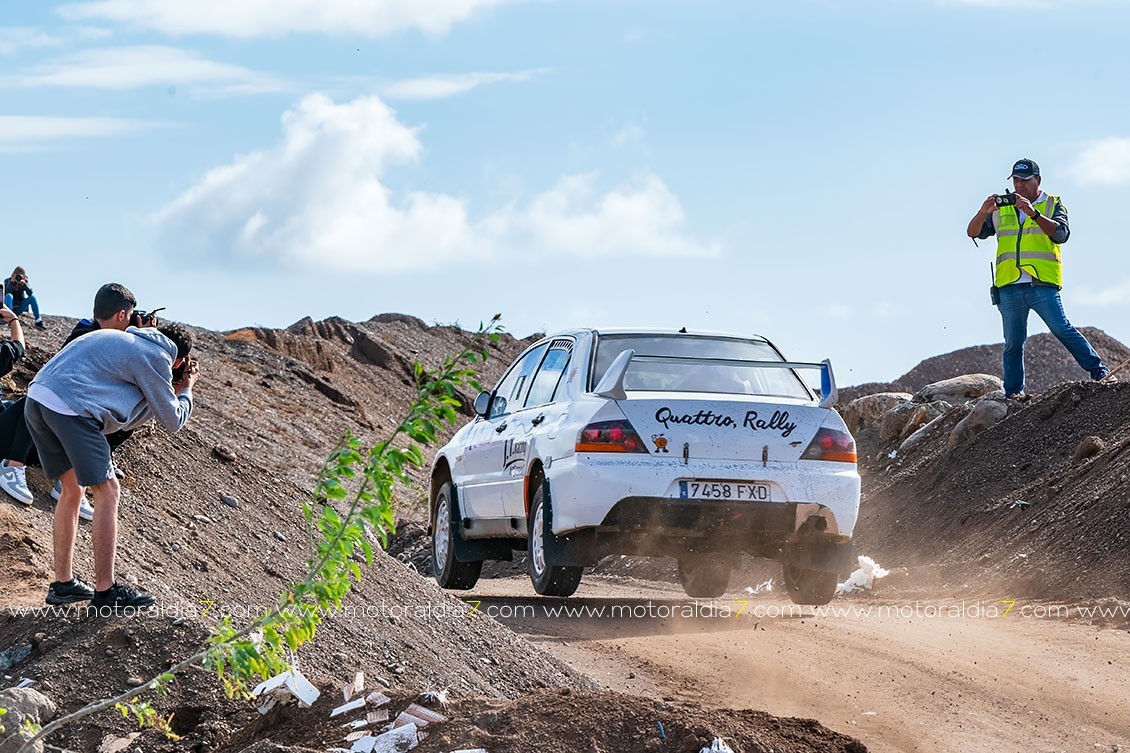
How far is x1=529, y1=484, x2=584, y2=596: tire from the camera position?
10336mm

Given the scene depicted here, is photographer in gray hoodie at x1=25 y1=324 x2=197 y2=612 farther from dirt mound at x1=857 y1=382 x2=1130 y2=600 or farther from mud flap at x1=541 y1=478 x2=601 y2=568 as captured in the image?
dirt mound at x1=857 y1=382 x2=1130 y2=600

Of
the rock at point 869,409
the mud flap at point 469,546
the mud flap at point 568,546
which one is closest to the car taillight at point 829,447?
the mud flap at point 568,546

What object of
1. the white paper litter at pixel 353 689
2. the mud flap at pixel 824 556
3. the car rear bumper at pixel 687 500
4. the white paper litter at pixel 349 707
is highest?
the car rear bumper at pixel 687 500

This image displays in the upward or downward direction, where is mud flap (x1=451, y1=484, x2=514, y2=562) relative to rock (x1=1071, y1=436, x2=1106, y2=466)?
downward

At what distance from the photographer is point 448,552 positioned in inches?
497

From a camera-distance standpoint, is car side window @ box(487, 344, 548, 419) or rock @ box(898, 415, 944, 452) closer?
car side window @ box(487, 344, 548, 419)

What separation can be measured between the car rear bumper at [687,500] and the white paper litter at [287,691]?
3.48 m

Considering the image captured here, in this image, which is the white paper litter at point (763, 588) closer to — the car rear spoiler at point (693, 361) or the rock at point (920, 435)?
the car rear spoiler at point (693, 361)

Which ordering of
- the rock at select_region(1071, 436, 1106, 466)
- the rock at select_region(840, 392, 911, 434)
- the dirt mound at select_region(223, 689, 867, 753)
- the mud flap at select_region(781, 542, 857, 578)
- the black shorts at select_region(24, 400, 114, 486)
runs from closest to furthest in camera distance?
1. the dirt mound at select_region(223, 689, 867, 753)
2. the black shorts at select_region(24, 400, 114, 486)
3. the mud flap at select_region(781, 542, 857, 578)
4. the rock at select_region(1071, 436, 1106, 466)
5. the rock at select_region(840, 392, 911, 434)

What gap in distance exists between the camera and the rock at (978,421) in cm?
1889

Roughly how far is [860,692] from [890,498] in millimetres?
11016

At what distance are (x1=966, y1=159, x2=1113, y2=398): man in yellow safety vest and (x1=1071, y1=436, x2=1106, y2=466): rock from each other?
1161 mm

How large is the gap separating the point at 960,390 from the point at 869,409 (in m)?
1.47

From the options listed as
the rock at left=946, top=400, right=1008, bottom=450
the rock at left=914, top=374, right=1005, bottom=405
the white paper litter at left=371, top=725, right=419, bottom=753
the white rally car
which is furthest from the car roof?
the rock at left=914, top=374, right=1005, bottom=405
